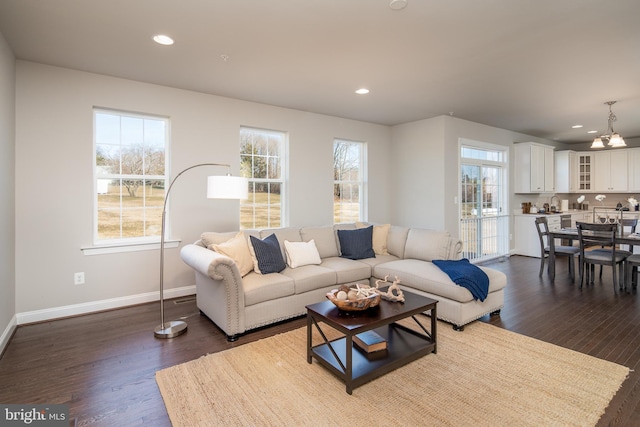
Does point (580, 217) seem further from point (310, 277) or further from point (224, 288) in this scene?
point (224, 288)

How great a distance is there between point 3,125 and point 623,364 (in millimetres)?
5444

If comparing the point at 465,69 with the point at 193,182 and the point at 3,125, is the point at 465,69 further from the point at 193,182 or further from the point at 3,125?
the point at 3,125

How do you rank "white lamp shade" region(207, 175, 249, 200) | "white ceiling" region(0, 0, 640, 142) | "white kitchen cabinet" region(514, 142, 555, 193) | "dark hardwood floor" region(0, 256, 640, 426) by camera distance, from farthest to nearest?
"white kitchen cabinet" region(514, 142, 555, 193), "white lamp shade" region(207, 175, 249, 200), "white ceiling" region(0, 0, 640, 142), "dark hardwood floor" region(0, 256, 640, 426)

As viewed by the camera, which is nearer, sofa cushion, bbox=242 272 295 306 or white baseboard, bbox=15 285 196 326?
sofa cushion, bbox=242 272 295 306

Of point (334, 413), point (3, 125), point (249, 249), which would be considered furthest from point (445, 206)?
point (3, 125)

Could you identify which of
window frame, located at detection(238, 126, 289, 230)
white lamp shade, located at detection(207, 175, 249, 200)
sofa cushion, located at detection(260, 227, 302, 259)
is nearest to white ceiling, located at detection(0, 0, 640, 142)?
window frame, located at detection(238, 126, 289, 230)

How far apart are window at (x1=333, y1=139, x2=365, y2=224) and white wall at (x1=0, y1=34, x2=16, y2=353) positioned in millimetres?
4101

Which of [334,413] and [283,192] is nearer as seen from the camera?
[334,413]

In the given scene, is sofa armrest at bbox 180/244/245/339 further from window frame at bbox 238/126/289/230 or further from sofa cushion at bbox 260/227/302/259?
window frame at bbox 238/126/289/230

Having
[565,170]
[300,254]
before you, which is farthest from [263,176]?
[565,170]

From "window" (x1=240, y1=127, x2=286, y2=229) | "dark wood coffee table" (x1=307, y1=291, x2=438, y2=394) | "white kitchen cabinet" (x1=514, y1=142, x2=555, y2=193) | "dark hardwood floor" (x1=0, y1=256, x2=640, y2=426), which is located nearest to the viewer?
"dark hardwood floor" (x1=0, y1=256, x2=640, y2=426)

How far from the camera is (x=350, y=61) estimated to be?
130 inches

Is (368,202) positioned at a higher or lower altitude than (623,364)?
higher

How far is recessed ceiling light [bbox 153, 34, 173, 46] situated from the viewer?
2779mm
